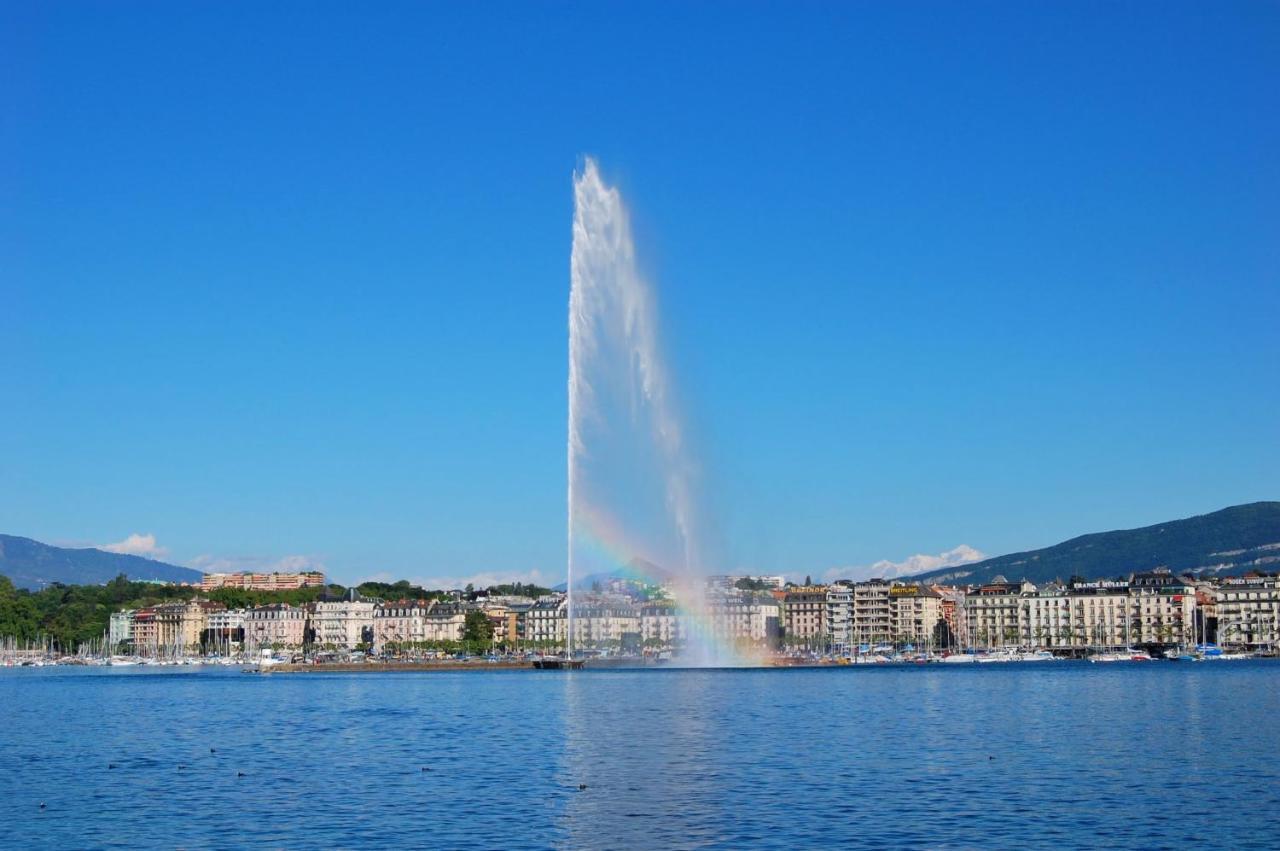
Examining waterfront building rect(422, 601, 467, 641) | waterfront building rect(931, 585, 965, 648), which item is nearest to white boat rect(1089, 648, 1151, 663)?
waterfront building rect(931, 585, 965, 648)

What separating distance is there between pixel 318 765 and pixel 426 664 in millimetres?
108729

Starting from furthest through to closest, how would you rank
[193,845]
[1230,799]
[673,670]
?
[673,670], [1230,799], [193,845]

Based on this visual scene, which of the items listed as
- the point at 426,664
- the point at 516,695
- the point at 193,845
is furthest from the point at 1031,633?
the point at 193,845

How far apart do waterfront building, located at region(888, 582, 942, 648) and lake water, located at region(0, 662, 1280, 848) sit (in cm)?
11975

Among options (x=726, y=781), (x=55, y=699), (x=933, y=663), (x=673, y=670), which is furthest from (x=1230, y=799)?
(x=933, y=663)

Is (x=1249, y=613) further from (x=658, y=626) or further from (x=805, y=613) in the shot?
(x=658, y=626)

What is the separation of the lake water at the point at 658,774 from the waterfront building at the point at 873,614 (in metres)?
122

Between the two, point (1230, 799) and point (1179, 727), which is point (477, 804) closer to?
point (1230, 799)

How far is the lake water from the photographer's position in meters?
26.6

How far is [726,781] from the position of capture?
33.1m

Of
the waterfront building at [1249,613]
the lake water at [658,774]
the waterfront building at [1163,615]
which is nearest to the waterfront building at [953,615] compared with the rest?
the waterfront building at [1163,615]

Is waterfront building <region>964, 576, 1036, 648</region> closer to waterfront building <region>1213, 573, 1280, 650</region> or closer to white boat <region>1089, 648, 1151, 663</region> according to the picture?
waterfront building <region>1213, 573, 1280, 650</region>

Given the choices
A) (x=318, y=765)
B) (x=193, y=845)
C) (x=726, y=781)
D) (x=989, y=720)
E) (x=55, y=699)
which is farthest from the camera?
(x=55, y=699)

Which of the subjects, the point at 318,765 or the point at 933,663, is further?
the point at 933,663
